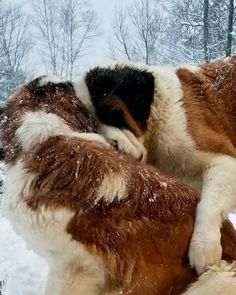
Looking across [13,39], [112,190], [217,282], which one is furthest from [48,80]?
[13,39]

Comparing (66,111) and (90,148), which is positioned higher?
(66,111)

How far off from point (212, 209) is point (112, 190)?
2.05 ft

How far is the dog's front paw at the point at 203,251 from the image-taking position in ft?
8.30

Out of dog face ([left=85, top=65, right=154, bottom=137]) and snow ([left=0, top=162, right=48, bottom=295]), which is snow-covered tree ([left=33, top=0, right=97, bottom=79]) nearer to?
snow ([left=0, top=162, right=48, bottom=295])

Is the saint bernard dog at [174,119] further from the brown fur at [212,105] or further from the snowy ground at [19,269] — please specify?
the snowy ground at [19,269]

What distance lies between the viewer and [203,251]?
2.55 m

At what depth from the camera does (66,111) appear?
10.2 feet

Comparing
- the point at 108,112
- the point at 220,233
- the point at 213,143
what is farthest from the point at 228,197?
the point at 108,112

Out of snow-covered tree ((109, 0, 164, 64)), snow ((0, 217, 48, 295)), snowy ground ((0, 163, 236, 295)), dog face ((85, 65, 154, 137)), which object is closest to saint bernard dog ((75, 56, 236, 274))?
dog face ((85, 65, 154, 137))

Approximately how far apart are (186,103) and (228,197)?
3.21ft

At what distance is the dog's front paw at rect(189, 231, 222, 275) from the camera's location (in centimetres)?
253

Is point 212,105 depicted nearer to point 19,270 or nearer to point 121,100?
point 121,100

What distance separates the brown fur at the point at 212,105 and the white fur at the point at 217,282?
4.01 feet

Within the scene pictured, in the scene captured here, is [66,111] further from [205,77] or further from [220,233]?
[205,77]
